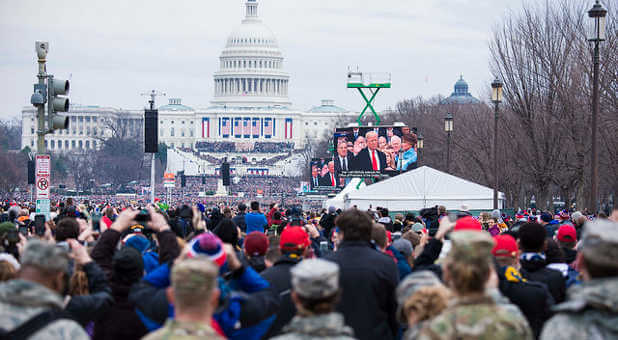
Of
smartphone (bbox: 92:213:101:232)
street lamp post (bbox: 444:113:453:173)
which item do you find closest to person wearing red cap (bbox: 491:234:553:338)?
smartphone (bbox: 92:213:101:232)

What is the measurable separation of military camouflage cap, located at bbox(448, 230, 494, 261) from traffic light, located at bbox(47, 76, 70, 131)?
1004 cm

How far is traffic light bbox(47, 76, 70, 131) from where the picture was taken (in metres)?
14.4

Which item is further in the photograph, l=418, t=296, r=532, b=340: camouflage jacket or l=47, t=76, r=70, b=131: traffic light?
l=47, t=76, r=70, b=131: traffic light

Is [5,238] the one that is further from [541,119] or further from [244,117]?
[244,117]

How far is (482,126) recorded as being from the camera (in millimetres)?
54656

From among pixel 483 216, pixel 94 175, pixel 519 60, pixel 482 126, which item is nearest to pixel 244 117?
pixel 94 175

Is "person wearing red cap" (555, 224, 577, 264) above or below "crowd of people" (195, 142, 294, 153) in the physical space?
below

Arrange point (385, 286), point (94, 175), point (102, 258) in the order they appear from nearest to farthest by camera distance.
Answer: point (385, 286) < point (102, 258) < point (94, 175)

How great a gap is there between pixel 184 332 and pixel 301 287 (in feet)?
2.18

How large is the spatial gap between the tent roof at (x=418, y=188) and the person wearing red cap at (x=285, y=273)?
25891 millimetres

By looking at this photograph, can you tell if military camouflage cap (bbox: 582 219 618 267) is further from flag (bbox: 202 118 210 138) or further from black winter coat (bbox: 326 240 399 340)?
flag (bbox: 202 118 210 138)

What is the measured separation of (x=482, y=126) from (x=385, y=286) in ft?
160

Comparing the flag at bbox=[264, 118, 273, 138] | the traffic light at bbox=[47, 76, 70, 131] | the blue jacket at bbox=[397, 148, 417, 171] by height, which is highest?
the flag at bbox=[264, 118, 273, 138]

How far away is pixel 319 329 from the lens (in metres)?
4.96
